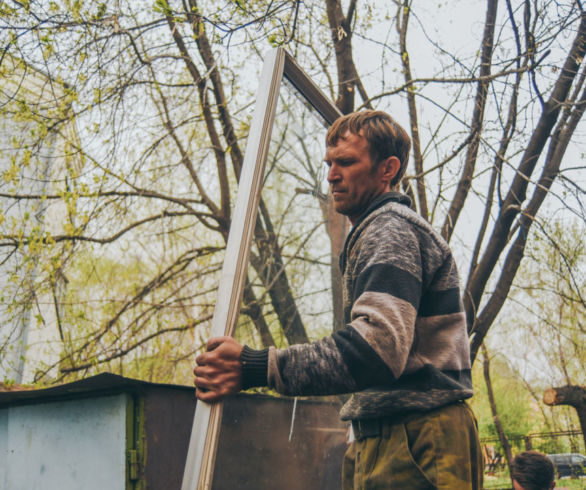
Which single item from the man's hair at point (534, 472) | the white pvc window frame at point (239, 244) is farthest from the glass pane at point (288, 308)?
the man's hair at point (534, 472)

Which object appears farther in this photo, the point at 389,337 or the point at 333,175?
the point at 333,175

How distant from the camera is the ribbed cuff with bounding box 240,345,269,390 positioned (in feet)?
4.20

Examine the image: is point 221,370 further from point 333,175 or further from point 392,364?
point 333,175

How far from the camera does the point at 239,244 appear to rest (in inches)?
63.8

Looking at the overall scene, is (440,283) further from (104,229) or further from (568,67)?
(104,229)

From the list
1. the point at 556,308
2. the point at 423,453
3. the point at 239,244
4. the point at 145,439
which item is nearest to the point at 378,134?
the point at 239,244

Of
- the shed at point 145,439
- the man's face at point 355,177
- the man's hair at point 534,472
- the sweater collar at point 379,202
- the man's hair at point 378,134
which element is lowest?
the man's hair at point 534,472

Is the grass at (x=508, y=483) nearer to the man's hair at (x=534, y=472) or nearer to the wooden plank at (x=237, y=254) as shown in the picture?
the man's hair at (x=534, y=472)

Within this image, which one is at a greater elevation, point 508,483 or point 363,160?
point 363,160

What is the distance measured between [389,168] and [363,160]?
9 centimetres

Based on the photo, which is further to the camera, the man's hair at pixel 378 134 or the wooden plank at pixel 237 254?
the man's hair at pixel 378 134

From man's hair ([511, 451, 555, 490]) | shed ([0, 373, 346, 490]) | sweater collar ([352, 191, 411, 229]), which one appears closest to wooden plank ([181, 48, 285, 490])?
sweater collar ([352, 191, 411, 229])

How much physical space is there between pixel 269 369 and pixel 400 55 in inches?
204

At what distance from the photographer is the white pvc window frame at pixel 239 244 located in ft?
4.63
